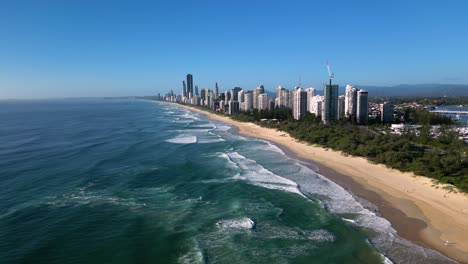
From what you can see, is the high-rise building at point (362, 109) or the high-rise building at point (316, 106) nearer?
the high-rise building at point (362, 109)

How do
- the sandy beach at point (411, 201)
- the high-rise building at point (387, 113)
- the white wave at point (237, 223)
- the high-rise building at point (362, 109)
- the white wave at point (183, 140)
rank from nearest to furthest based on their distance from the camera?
the sandy beach at point (411, 201)
the white wave at point (237, 223)
the white wave at point (183, 140)
the high-rise building at point (362, 109)
the high-rise building at point (387, 113)

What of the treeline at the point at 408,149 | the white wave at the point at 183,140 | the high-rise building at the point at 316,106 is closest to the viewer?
the treeline at the point at 408,149

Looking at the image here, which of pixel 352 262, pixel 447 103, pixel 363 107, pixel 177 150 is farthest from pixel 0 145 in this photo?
pixel 447 103

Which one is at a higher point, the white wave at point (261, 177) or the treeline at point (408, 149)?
the treeline at point (408, 149)

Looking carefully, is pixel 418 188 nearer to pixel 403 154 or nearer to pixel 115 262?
pixel 403 154

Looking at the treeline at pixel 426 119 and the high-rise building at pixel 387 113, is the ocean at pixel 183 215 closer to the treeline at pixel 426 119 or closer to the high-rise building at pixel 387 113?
the high-rise building at pixel 387 113

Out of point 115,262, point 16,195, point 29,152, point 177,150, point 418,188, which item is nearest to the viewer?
point 115,262

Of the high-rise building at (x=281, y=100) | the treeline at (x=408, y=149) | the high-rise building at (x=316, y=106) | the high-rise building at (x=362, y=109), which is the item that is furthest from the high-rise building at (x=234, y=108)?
the treeline at (x=408, y=149)
